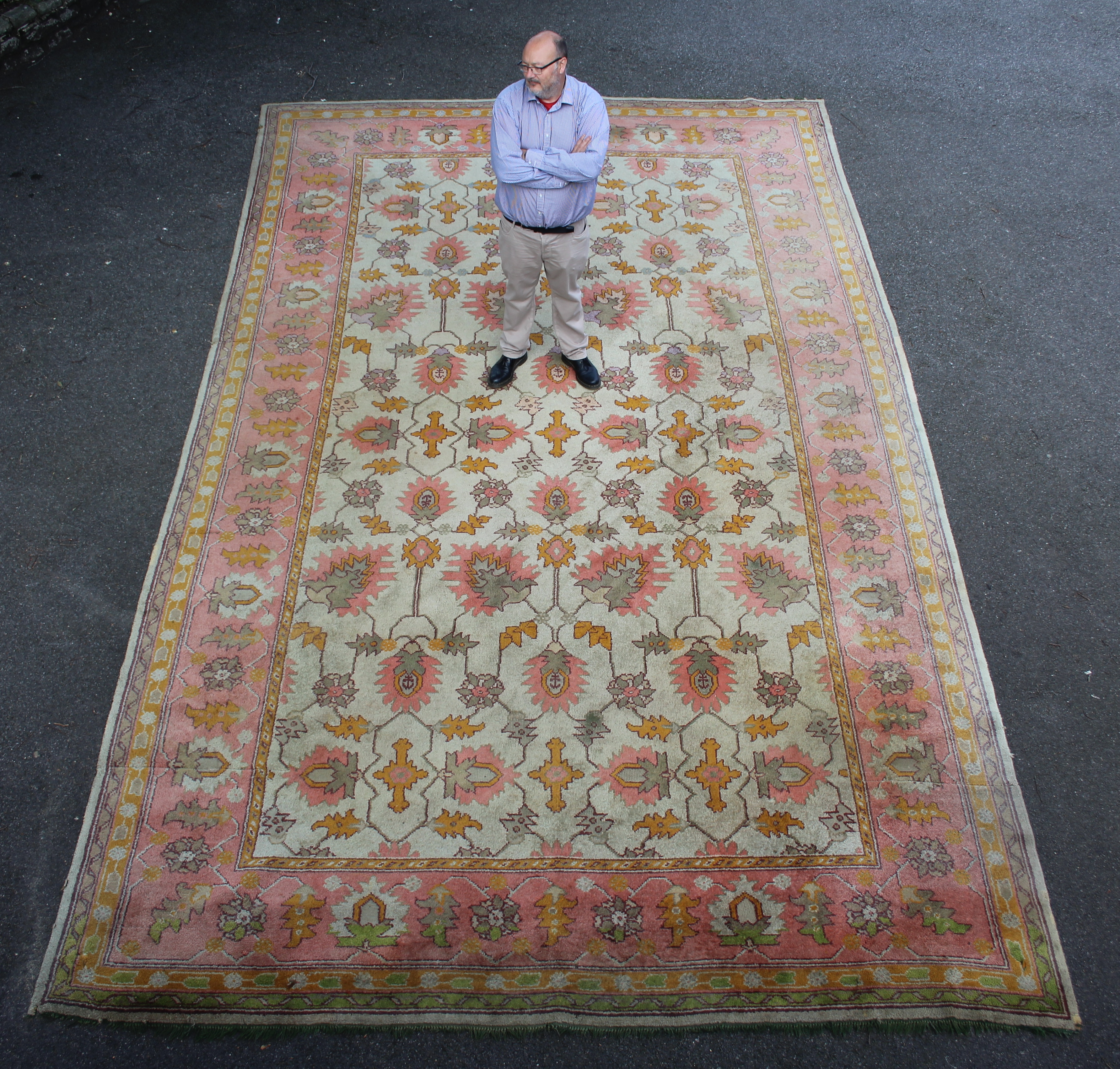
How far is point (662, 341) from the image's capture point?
3.07 meters

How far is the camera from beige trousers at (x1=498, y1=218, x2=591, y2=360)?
8.20 feet

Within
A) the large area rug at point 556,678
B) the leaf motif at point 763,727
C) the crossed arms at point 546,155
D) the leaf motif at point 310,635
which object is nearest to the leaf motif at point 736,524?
the large area rug at point 556,678

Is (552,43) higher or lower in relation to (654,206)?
higher

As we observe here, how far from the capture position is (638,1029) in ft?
6.34

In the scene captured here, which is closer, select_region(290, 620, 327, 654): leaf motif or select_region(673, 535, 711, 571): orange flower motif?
select_region(290, 620, 327, 654): leaf motif

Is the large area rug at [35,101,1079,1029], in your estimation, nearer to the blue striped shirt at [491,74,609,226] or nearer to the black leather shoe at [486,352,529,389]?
the black leather shoe at [486,352,529,389]

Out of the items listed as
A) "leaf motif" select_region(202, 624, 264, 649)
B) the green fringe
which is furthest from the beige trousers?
the green fringe

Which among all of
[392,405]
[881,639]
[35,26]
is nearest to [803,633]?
[881,639]

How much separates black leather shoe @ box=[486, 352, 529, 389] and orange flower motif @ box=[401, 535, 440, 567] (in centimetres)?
69

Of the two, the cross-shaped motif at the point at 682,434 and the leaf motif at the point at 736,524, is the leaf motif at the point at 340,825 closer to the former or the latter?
the leaf motif at the point at 736,524

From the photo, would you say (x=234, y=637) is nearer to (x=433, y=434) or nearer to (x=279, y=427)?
(x=279, y=427)

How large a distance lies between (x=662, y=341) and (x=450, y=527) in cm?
114

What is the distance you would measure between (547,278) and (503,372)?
0.39 metres

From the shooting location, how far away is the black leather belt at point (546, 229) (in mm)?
2438
